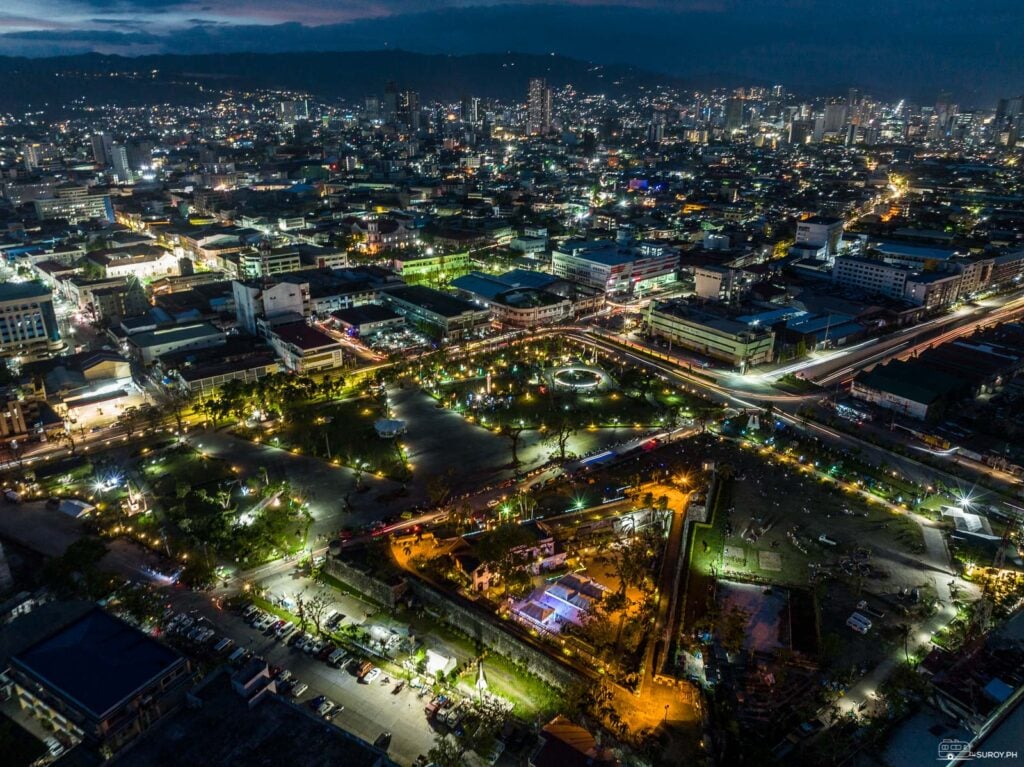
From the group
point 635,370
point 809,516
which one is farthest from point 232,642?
point 635,370

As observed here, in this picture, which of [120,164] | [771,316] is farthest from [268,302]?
[120,164]

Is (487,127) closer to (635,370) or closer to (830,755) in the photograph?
(635,370)

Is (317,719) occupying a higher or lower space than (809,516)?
higher

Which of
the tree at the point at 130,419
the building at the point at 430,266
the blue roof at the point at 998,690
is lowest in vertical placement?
the tree at the point at 130,419

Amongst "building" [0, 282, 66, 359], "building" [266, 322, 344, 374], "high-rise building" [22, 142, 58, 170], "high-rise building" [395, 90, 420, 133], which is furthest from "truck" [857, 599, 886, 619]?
"high-rise building" [395, 90, 420, 133]

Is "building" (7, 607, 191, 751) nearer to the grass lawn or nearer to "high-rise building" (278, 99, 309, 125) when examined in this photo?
the grass lawn

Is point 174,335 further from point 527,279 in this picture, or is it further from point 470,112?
point 470,112

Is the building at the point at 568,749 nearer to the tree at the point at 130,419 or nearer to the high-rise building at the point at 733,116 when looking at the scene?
the tree at the point at 130,419

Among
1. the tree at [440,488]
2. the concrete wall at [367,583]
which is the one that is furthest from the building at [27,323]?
the concrete wall at [367,583]
